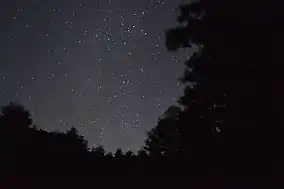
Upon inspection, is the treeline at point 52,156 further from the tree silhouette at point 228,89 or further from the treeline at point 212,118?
the tree silhouette at point 228,89

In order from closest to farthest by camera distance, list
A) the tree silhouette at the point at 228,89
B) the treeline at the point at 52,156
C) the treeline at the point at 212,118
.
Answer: the treeline at the point at 52,156, the treeline at the point at 212,118, the tree silhouette at the point at 228,89

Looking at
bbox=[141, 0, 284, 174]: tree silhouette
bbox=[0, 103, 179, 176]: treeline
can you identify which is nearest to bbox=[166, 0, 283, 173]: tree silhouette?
bbox=[141, 0, 284, 174]: tree silhouette

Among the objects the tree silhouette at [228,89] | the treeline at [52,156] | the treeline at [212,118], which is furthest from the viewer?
the tree silhouette at [228,89]

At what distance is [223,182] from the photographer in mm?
16953

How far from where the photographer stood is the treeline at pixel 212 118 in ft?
50.4

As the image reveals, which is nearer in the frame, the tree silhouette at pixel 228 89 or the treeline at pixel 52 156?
the treeline at pixel 52 156

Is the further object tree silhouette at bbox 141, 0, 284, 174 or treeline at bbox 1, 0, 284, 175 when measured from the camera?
tree silhouette at bbox 141, 0, 284, 174

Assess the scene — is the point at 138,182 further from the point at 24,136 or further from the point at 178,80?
the point at 178,80

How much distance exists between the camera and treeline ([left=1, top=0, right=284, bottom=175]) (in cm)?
1538

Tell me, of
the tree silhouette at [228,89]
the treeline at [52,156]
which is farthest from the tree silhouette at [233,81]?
the treeline at [52,156]

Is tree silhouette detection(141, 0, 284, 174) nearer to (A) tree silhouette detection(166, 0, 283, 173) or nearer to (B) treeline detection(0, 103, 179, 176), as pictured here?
(A) tree silhouette detection(166, 0, 283, 173)

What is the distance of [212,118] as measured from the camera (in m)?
21.5

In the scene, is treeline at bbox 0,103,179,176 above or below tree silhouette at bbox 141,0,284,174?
below

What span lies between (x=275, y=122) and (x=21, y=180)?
982 centimetres
